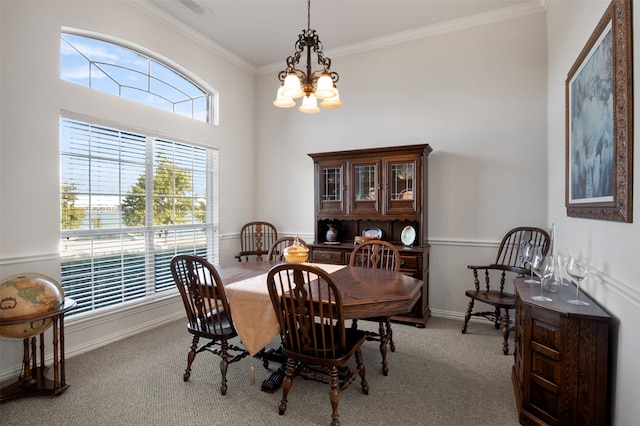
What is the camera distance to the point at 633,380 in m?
1.52

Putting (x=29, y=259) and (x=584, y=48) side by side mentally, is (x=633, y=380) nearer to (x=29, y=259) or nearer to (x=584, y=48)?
(x=584, y=48)

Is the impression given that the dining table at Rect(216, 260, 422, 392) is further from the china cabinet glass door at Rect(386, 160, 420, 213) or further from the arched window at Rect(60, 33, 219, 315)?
the arched window at Rect(60, 33, 219, 315)

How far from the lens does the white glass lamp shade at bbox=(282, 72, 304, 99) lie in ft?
7.90

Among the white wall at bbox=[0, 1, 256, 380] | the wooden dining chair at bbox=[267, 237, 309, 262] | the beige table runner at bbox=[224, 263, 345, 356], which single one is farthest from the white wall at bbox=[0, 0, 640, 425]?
the beige table runner at bbox=[224, 263, 345, 356]

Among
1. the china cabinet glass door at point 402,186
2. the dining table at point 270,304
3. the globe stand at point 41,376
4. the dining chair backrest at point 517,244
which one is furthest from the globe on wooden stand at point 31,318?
the dining chair backrest at point 517,244

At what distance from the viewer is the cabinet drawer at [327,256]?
403cm

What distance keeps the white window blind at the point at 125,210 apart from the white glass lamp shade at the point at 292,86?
77.9 inches

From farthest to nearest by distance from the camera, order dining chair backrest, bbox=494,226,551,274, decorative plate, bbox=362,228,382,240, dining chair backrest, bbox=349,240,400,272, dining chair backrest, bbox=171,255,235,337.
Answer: decorative plate, bbox=362,228,382,240 → dining chair backrest, bbox=494,226,551,274 → dining chair backrest, bbox=349,240,400,272 → dining chair backrest, bbox=171,255,235,337

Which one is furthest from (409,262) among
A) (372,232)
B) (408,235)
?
(372,232)

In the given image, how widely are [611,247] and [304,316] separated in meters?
1.72

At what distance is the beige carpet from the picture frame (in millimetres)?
1397

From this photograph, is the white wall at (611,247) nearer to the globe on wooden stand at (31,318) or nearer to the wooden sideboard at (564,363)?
the wooden sideboard at (564,363)

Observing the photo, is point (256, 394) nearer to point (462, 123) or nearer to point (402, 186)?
point (402, 186)

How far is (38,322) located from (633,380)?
134 inches
